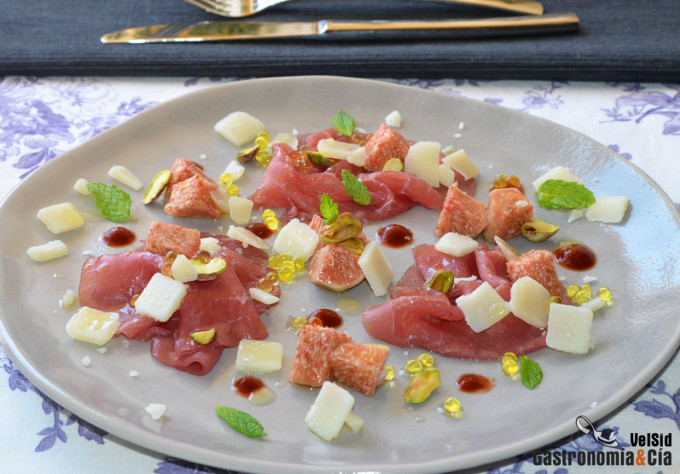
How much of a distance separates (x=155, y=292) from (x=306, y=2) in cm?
215

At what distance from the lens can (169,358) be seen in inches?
83.8

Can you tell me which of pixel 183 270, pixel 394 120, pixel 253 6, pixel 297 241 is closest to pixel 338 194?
pixel 297 241

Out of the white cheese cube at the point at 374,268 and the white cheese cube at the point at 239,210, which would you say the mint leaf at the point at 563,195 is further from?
the white cheese cube at the point at 239,210

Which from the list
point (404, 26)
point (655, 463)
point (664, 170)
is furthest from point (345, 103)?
point (655, 463)

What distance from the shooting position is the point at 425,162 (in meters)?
2.73

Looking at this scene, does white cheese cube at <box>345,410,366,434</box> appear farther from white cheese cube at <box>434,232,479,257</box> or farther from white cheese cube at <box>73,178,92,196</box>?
white cheese cube at <box>73,178,92,196</box>

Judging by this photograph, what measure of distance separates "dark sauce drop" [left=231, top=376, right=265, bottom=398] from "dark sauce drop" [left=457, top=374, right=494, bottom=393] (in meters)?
0.54

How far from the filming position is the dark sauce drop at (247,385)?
6.78 ft

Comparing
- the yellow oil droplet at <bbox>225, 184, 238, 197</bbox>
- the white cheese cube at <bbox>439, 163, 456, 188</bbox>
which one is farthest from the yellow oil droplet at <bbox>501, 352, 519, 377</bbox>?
the yellow oil droplet at <bbox>225, 184, 238, 197</bbox>

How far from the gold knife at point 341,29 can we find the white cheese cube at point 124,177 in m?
0.95

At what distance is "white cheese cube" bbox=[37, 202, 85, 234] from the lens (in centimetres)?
252

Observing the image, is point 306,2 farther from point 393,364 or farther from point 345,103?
point 393,364

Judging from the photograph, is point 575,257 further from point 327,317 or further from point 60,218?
point 60,218

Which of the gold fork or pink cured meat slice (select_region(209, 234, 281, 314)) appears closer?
pink cured meat slice (select_region(209, 234, 281, 314))
